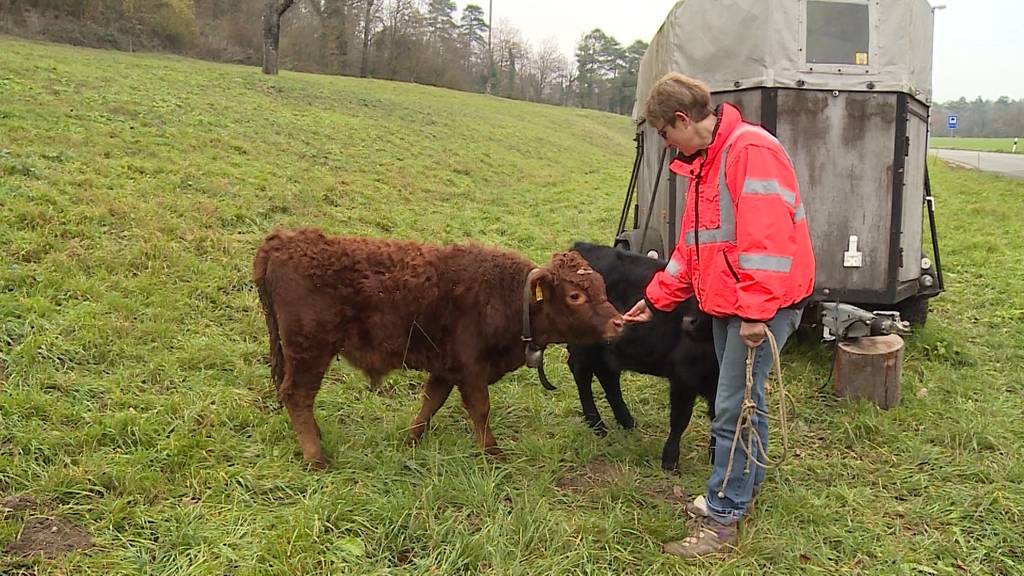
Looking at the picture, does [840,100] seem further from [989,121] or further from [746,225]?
[989,121]

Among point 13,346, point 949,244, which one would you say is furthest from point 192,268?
point 949,244

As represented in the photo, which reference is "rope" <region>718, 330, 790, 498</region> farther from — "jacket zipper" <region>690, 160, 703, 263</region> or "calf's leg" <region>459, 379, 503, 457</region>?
"calf's leg" <region>459, 379, 503, 457</region>

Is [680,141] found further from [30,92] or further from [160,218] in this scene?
[30,92]

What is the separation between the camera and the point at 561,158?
24.8 m

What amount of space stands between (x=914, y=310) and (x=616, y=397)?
361cm

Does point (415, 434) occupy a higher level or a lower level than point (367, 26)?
lower

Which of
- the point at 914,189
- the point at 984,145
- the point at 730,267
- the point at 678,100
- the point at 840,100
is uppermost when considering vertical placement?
the point at 984,145

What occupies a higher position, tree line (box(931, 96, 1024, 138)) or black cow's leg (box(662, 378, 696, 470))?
tree line (box(931, 96, 1024, 138))

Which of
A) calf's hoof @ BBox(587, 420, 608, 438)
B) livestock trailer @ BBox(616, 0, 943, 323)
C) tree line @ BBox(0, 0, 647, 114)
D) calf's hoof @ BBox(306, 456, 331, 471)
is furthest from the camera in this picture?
tree line @ BBox(0, 0, 647, 114)

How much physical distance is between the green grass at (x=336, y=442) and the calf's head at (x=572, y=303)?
76 centimetres

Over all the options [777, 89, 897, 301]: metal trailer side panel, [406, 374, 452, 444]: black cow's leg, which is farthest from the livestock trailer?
[406, 374, 452, 444]: black cow's leg

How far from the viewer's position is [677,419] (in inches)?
164

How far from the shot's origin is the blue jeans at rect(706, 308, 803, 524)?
306 cm

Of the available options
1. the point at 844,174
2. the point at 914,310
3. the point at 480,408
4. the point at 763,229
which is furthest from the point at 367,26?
the point at 763,229
